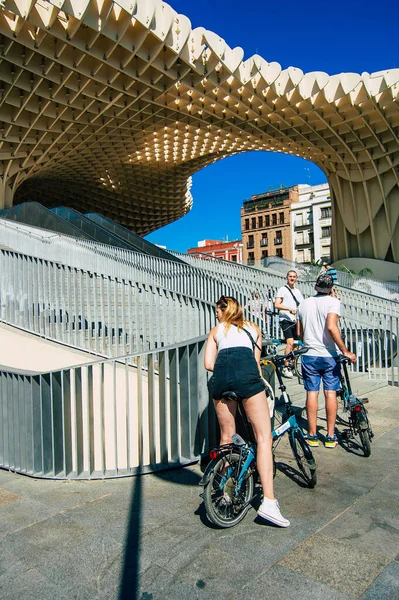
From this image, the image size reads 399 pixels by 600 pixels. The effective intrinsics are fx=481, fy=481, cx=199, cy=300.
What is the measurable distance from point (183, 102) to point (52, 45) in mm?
6948

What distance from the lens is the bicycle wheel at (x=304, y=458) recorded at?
355cm

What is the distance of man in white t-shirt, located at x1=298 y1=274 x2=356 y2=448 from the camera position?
4578mm

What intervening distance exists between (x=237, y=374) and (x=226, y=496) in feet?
2.53

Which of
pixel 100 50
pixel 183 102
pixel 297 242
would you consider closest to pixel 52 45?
pixel 100 50

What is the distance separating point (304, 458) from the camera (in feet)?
11.8

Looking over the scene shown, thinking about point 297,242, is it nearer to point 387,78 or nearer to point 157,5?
point 387,78

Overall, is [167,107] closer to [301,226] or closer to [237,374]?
[237,374]

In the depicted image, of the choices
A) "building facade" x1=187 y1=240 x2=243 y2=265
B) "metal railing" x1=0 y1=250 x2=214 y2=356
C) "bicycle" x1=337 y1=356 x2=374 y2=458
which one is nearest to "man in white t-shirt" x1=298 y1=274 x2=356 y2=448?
"bicycle" x1=337 y1=356 x2=374 y2=458

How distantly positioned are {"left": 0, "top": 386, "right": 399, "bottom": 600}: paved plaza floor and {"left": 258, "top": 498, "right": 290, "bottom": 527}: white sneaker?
0.06m

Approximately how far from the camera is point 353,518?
10.2 feet

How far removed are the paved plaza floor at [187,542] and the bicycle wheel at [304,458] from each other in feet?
0.31

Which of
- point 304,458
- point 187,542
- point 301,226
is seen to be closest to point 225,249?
point 301,226

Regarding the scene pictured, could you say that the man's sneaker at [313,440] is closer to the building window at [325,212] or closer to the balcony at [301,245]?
the building window at [325,212]

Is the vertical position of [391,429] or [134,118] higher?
[134,118]
